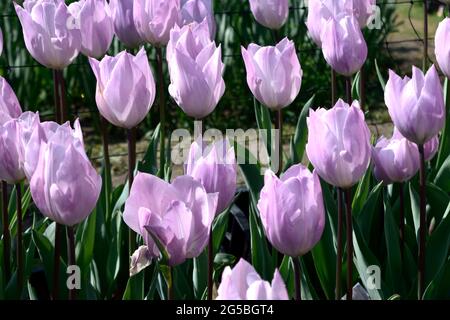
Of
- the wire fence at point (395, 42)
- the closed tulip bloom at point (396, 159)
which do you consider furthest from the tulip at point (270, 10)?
the wire fence at point (395, 42)

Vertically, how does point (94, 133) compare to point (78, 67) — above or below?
below

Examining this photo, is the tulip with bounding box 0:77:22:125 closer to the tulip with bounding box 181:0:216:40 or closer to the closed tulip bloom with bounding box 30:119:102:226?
the closed tulip bloom with bounding box 30:119:102:226

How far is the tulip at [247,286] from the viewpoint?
111cm

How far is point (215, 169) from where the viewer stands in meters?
1.50

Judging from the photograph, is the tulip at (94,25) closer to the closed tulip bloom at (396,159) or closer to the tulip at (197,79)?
the tulip at (197,79)

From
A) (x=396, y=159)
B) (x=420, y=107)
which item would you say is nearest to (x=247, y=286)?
(x=420, y=107)

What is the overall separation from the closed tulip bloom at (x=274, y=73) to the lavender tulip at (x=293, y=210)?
21.5 inches

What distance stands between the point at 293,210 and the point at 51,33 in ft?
2.84

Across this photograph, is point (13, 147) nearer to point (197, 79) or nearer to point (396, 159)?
point (197, 79)

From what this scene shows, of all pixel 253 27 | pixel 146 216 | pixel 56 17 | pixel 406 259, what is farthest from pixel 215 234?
pixel 253 27

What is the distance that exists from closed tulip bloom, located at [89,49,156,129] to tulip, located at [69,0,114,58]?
1.05 ft

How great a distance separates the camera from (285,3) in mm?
2359

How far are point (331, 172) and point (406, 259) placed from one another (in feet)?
1.69
